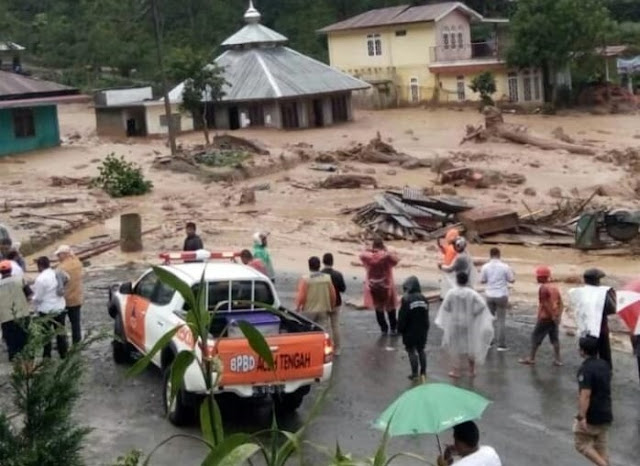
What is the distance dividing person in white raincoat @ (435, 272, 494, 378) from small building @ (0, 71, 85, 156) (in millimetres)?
31875

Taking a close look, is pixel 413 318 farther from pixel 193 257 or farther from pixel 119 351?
pixel 119 351

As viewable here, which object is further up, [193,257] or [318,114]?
[318,114]

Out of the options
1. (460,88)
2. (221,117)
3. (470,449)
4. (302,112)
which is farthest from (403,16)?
(470,449)

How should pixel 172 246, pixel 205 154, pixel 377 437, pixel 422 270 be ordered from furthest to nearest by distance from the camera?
pixel 205 154, pixel 172 246, pixel 422 270, pixel 377 437

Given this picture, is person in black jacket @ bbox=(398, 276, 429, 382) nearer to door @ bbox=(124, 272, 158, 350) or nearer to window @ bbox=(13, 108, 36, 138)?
door @ bbox=(124, 272, 158, 350)

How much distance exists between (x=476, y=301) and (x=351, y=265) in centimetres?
1089

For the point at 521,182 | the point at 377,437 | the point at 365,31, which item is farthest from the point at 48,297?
the point at 365,31

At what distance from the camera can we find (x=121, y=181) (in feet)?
114

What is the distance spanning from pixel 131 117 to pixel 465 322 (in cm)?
4028

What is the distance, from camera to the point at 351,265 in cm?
2448

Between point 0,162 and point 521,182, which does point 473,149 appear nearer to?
point 521,182

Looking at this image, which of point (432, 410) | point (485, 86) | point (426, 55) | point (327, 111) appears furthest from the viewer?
point (426, 55)

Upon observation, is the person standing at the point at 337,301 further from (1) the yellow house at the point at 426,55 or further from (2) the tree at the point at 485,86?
(1) the yellow house at the point at 426,55

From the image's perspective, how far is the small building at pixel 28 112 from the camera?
1699 inches
